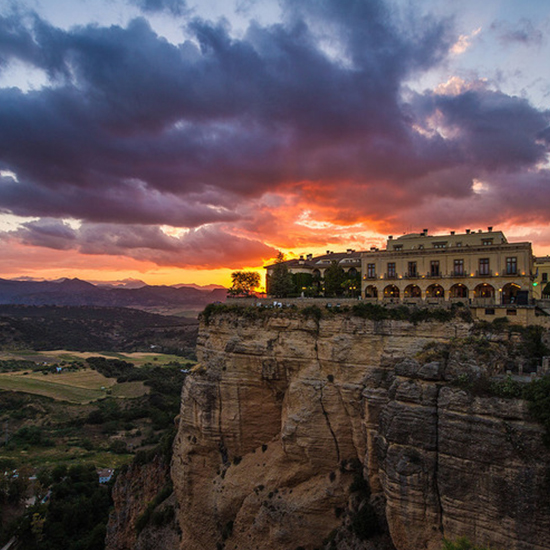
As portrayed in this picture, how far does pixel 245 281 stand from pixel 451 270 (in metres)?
22.1

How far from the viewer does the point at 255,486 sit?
27.3m

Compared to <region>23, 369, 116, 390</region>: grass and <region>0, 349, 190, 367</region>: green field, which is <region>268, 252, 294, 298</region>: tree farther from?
<region>0, 349, 190, 367</region>: green field

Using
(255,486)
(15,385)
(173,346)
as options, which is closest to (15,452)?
(15,385)

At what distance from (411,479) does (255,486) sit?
1364 cm

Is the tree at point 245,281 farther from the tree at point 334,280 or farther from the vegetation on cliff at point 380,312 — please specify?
the vegetation on cliff at point 380,312

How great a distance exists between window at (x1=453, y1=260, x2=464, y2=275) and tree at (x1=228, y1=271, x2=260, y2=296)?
69.8 feet

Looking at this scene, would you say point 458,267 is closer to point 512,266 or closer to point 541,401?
point 512,266

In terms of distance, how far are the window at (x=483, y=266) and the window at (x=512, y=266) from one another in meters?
1.49

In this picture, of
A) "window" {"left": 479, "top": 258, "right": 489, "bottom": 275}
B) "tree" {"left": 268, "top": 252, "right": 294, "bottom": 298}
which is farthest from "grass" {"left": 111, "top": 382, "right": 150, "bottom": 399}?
"window" {"left": 479, "top": 258, "right": 489, "bottom": 275}

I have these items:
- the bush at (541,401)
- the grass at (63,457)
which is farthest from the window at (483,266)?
the grass at (63,457)

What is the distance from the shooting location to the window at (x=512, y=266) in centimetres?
3288

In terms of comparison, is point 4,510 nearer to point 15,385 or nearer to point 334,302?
point 334,302

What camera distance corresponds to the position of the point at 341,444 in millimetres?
25141

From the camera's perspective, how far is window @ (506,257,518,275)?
32.9 m
